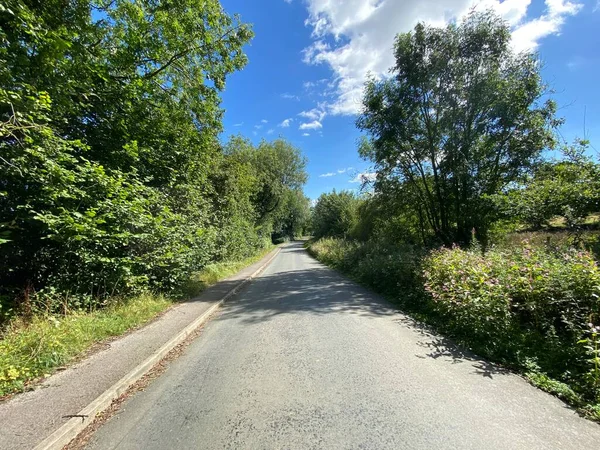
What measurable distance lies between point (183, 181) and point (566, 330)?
1070 centimetres

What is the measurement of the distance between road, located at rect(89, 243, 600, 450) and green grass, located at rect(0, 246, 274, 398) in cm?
158

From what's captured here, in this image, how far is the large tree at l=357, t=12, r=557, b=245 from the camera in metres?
11.8

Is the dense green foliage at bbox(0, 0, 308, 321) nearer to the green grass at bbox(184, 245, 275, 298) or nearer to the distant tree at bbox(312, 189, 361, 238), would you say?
the green grass at bbox(184, 245, 275, 298)

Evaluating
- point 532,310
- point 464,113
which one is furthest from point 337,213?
point 532,310

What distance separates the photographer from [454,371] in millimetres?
3949

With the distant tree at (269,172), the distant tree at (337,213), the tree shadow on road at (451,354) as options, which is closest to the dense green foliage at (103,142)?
the tree shadow on road at (451,354)

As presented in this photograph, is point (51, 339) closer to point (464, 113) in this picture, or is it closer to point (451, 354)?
point (451, 354)

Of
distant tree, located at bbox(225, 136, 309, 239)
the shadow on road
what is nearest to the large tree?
the shadow on road

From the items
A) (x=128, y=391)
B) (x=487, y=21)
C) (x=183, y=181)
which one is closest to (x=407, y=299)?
(x=128, y=391)

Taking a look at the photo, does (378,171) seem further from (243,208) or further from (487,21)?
(243,208)

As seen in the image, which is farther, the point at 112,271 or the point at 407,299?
the point at 407,299

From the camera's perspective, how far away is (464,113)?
40.8 feet

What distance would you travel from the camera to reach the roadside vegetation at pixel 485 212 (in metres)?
4.29

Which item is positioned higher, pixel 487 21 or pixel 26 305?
pixel 487 21
